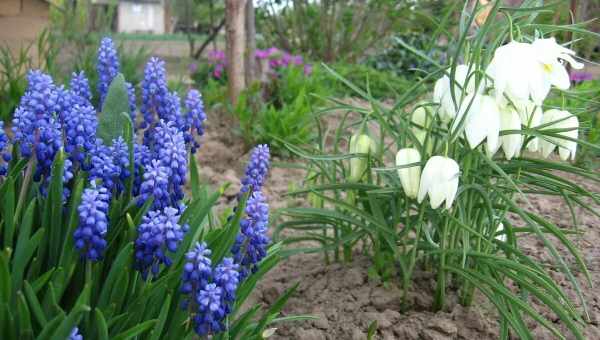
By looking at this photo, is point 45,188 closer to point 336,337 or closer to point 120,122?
point 120,122

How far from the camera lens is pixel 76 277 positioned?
1292mm

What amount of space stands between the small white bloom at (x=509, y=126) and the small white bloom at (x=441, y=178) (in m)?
0.15

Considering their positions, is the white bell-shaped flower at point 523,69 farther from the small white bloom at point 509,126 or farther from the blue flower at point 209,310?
the blue flower at point 209,310

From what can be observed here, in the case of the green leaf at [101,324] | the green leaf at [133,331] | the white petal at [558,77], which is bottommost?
the green leaf at [133,331]

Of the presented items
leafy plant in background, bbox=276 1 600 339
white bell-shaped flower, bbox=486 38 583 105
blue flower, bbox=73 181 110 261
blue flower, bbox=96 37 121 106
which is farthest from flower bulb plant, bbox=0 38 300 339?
white bell-shaped flower, bbox=486 38 583 105

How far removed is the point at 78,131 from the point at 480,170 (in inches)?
37.9

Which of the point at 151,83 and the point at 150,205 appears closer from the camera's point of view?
the point at 150,205

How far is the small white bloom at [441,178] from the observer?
58.7 inches

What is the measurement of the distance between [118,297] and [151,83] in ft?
1.90

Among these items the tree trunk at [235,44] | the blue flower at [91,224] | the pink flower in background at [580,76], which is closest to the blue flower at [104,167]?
the blue flower at [91,224]

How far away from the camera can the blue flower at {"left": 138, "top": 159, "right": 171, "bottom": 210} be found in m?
1.22

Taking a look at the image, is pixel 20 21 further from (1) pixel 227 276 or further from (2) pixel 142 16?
(2) pixel 142 16

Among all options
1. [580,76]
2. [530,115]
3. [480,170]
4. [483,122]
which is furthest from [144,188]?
[580,76]

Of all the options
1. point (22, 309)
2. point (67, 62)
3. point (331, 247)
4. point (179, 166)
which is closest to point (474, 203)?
point (331, 247)
